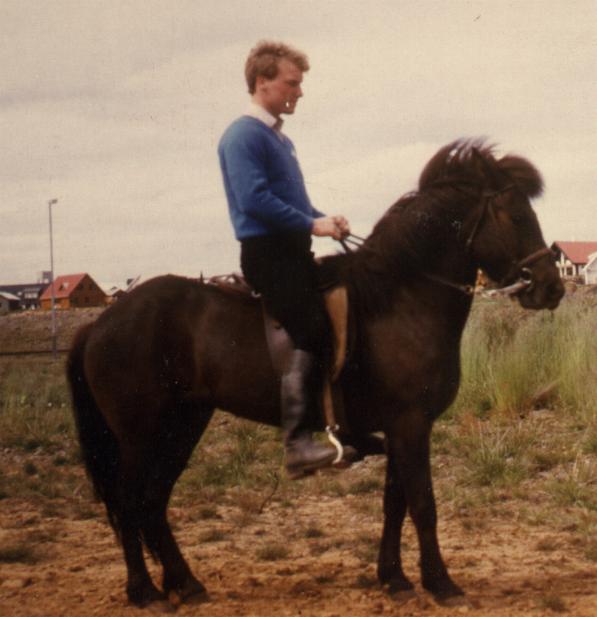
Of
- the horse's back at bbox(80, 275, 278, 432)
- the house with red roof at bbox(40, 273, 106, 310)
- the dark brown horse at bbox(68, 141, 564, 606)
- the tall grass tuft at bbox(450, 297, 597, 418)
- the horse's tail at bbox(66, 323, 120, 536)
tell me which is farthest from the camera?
the house with red roof at bbox(40, 273, 106, 310)

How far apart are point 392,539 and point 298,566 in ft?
3.49

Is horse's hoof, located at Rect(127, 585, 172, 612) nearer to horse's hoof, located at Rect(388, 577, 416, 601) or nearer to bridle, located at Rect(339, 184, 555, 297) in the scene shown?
horse's hoof, located at Rect(388, 577, 416, 601)

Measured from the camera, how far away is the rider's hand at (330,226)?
523 cm

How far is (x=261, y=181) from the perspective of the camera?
521cm

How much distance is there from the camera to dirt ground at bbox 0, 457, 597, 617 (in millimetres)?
5633

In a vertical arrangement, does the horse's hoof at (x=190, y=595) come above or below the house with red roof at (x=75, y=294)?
below

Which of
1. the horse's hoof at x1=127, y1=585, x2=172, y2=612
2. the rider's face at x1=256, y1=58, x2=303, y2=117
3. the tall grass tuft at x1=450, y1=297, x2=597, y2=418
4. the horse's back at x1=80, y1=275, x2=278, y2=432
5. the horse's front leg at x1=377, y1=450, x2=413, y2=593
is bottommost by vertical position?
the horse's hoof at x1=127, y1=585, x2=172, y2=612

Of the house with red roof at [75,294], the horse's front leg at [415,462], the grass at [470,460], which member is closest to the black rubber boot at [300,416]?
the horse's front leg at [415,462]

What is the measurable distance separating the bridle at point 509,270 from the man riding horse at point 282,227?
34cm

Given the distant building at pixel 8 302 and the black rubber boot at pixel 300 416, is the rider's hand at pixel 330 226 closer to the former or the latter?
the black rubber boot at pixel 300 416

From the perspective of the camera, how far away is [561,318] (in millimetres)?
12680

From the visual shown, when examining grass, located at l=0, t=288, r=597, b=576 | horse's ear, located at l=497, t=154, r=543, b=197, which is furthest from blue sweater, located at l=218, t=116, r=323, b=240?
grass, located at l=0, t=288, r=597, b=576

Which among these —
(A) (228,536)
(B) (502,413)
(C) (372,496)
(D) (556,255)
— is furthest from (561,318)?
(D) (556,255)

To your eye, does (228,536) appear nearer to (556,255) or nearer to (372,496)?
(372,496)
